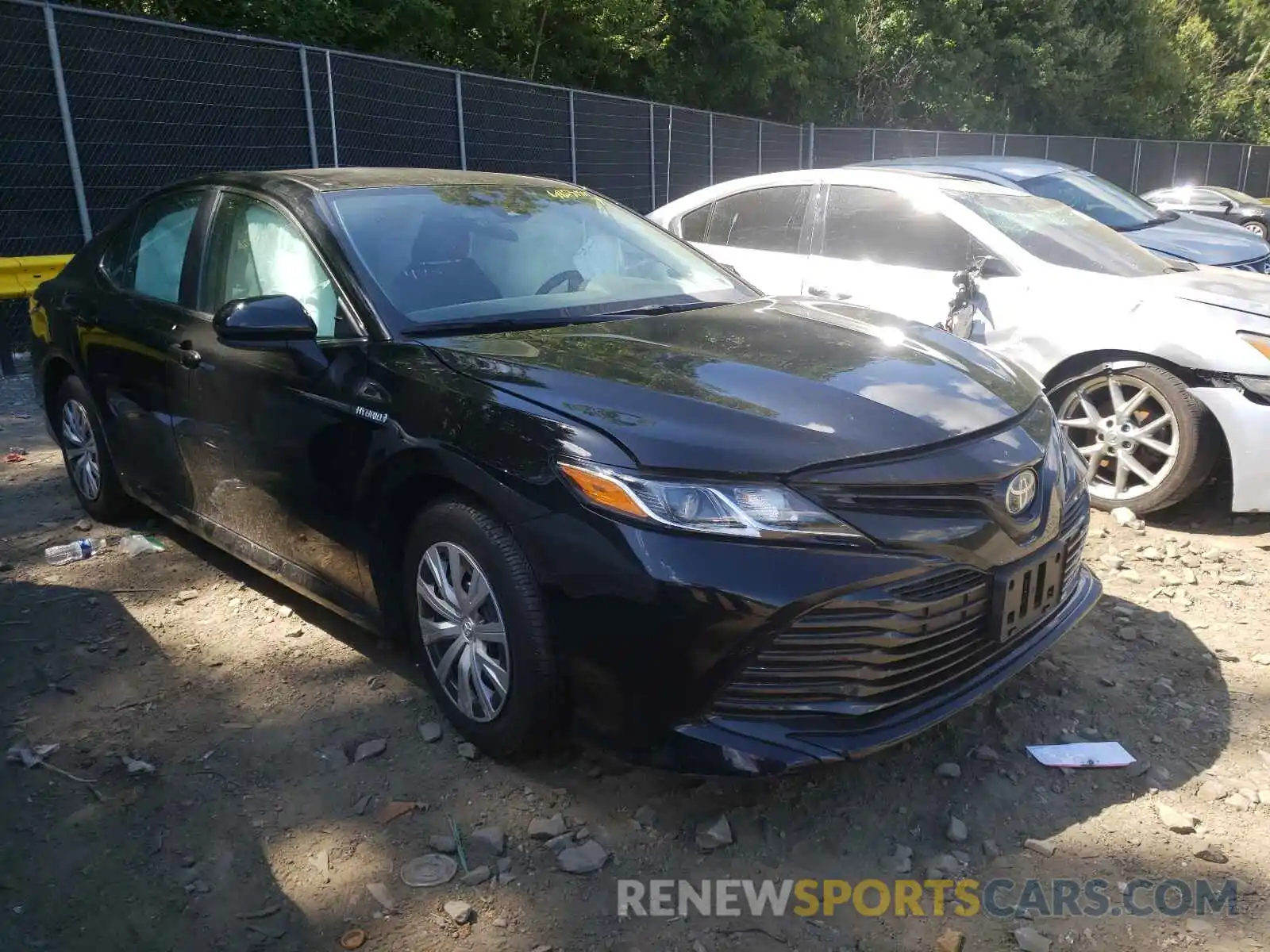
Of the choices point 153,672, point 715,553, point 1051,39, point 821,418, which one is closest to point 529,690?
point 715,553

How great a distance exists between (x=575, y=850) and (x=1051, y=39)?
30501mm

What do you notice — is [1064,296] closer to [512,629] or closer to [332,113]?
[512,629]

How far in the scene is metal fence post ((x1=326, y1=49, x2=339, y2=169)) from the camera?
991 centimetres

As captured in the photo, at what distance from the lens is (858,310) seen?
3.82 m

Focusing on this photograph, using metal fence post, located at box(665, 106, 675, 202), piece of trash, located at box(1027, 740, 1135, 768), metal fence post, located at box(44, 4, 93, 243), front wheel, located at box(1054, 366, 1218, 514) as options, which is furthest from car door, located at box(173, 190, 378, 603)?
metal fence post, located at box(665, 106, 675, 202)

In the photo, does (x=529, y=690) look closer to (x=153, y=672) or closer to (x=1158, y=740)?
(x=153, y=672)

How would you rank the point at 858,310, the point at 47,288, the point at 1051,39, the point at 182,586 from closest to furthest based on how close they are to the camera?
1. the point at 858,310
2. the point at 182,586
3. the point at 47,288
4. the point at 1051,39

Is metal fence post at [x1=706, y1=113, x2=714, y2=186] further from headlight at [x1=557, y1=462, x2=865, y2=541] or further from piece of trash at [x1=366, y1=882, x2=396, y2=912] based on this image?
piece of trash at [x1=366, y1=882, x2=396, y2=912]

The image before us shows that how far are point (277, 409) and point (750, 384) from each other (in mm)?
1563

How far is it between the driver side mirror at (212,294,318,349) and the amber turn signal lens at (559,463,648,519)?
1.14 m

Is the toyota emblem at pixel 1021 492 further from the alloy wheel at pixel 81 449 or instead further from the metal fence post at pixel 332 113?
the metal fence post at pixel 332 113

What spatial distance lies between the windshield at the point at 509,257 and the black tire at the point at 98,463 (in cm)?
183

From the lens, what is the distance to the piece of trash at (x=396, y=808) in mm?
2766

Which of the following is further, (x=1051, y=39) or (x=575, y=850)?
(x=1051, y=39)
